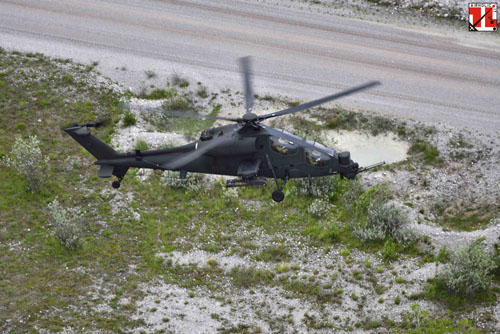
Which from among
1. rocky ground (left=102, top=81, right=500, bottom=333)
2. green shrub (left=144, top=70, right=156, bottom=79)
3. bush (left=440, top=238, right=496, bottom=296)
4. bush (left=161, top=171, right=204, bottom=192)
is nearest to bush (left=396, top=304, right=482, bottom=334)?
rocky ground (left=102, top=81, right=500, bottom=333)

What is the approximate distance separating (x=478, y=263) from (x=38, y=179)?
18118mm

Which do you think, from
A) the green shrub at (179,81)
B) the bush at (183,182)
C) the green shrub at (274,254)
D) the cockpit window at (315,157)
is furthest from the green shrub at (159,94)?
the cockpit window at (315,157)

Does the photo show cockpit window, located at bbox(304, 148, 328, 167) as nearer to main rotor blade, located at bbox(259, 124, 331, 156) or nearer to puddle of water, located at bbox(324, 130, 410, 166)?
main rotor blade, located at bbox(259, 124, 331, 156)

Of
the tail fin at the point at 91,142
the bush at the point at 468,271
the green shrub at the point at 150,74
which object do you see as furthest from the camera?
the green shrub at the point at 150,74

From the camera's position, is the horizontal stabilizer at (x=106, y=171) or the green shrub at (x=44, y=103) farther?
the green shrub at (x=44, y=103)

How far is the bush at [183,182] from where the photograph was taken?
28.0 m

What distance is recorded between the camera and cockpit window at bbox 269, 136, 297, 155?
72.9 ft

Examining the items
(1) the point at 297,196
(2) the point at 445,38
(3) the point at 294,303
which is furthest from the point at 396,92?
(3) the point at 294,303

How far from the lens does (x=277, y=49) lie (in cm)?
3466

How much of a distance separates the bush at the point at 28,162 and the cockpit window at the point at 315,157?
12.4 m

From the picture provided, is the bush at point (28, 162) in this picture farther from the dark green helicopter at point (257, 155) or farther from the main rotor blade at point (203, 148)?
the main rotor blade at point (203, 148)

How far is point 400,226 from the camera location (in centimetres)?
2520

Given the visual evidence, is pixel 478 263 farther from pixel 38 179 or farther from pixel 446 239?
pixel 38 179

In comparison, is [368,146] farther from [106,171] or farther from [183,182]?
[106,171]
